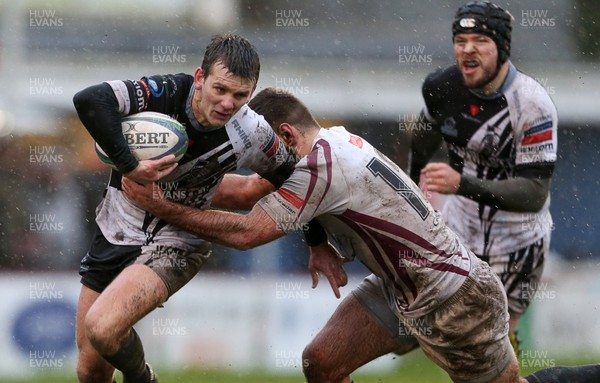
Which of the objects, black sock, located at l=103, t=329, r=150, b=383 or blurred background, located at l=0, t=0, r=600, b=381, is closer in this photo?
black sock, located at l=103, t=329, r=150, b=383

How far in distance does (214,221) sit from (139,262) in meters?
0.57

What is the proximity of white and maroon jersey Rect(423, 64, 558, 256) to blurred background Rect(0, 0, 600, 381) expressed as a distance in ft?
13.1

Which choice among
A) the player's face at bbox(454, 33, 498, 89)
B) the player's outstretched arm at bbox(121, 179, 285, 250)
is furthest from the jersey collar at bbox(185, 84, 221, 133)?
the player's face at bbox(454, 33, 498, 89)

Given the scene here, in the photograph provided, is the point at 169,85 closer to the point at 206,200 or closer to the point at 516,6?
the point at 206,200

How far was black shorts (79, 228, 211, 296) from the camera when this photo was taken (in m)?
6.21

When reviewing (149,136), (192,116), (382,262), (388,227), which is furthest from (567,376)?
(149,136)

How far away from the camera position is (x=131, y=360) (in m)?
6.21

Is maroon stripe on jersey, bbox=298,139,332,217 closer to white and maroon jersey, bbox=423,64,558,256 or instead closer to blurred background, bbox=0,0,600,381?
white and maroon jersey, bbox=423,64,558,256

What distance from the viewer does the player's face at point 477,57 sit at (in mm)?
7367

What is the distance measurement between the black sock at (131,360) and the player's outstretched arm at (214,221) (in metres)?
0.77

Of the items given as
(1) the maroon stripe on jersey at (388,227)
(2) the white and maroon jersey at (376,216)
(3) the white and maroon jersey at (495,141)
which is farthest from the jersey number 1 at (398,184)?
(3) the white and maroon jersey at (495,141)

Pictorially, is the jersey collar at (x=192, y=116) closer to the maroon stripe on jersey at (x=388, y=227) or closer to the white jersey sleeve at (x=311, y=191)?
the white jersey sleeve at (x=311, y=191)

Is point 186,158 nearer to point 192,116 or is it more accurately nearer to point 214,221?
point 192,116

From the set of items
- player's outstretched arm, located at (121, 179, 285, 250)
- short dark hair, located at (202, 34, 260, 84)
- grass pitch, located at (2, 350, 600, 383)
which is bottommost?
grass pitch, located at (2, 350, 600, 383)
